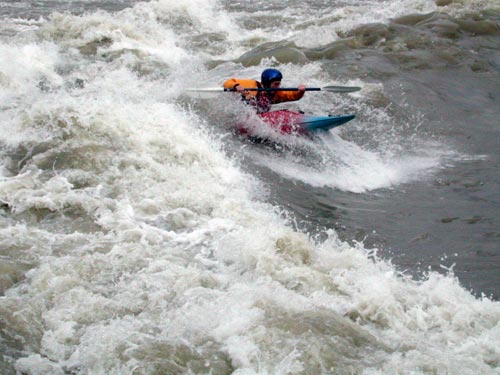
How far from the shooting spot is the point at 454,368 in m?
3.85

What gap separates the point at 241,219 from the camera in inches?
223

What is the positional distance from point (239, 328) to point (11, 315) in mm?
1523

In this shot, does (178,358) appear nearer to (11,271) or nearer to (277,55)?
(11,271)

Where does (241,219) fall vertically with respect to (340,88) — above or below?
below

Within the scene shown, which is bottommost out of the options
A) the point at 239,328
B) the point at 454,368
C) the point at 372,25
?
the point at 454,368

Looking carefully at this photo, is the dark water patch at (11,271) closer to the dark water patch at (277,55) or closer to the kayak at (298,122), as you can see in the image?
the kayak at (298,122)

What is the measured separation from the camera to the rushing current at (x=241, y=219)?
3.96 m

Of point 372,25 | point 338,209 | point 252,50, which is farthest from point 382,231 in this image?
point 372,25

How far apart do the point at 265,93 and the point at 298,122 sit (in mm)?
773

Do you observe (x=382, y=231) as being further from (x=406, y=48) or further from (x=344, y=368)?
(x=406, y=48)

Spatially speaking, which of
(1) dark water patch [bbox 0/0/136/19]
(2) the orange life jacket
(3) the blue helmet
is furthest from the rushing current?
(1) dark water patch [bbox 0/0/136/19]

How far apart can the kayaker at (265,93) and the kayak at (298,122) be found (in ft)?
1.25

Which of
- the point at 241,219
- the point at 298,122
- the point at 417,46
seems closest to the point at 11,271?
the point at 241,219

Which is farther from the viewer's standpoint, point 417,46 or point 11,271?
point 417,46
